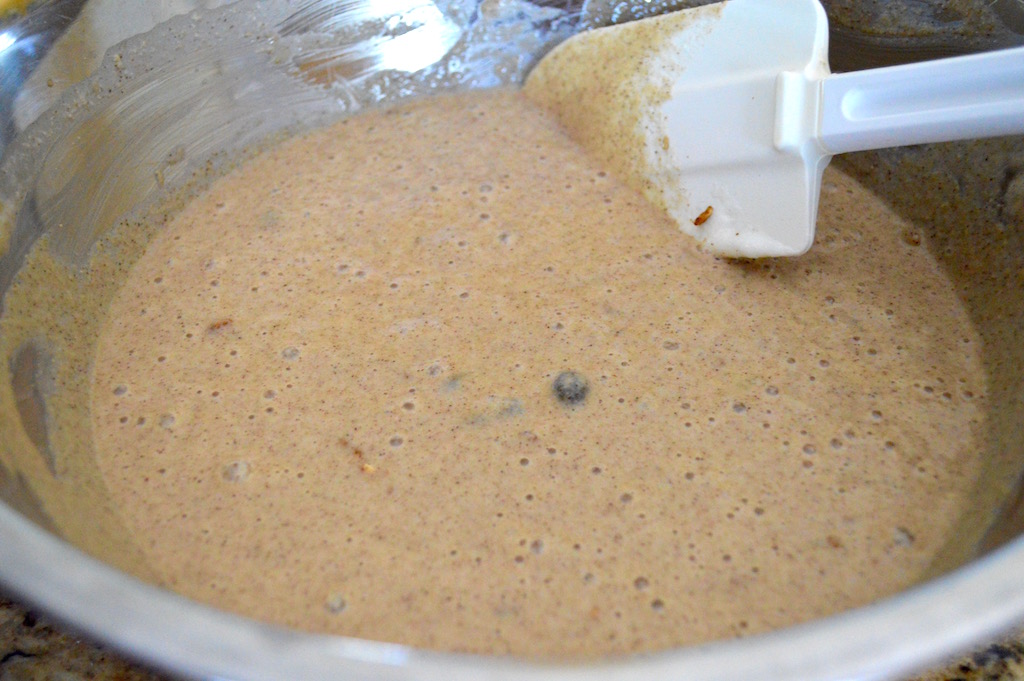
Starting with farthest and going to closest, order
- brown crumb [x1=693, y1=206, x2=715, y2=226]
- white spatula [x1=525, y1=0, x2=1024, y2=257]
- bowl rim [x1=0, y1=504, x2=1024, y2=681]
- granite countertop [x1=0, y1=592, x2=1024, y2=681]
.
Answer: brown crumb [x1=693, y1=206, x2=715, y2=226] → white spatula [x1=525, y1=0, x2=1024, y2=257] → granite countertop [x1=0, y1=592, x2=1024, y2=681] → bowl rim [x1=0, y1=504, x2=1024, y2=681]

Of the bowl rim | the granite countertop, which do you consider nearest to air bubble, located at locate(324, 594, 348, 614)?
the granite countertop

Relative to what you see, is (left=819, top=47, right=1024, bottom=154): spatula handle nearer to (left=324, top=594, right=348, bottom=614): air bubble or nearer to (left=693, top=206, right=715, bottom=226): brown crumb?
(left=693, top=206, right=715, bottom=226): brown crumb

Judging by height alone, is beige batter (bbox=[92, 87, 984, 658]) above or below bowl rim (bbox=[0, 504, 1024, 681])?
below

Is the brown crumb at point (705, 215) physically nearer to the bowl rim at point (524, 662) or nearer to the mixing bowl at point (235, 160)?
the mixing bowl at point (235, 160)

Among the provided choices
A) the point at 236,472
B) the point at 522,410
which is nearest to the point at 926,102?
the point at 522,410

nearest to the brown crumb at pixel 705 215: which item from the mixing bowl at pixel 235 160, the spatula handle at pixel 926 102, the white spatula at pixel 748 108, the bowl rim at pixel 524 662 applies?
the white spatula at pixel 748 108

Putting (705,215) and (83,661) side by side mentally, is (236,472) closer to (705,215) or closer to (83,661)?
(83,661)
